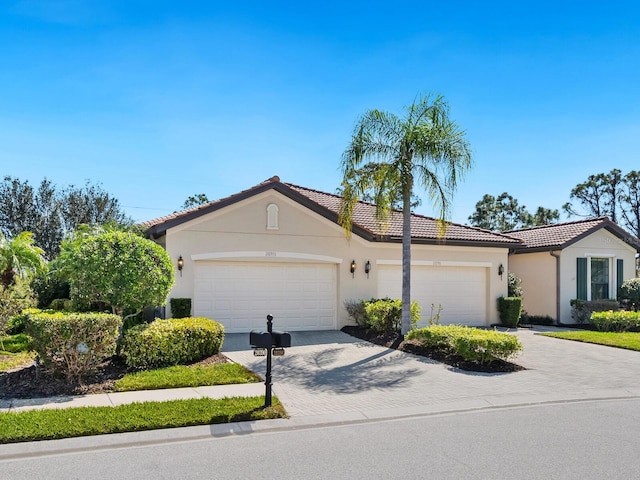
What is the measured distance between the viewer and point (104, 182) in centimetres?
2939

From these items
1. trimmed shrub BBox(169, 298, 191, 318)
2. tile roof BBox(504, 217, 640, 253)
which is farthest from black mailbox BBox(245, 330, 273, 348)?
tile roof BBox(504, 217, 640, 253)

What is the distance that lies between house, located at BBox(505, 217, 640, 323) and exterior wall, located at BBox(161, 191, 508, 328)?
231 inches

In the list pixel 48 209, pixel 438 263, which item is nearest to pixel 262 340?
pixel 438 263

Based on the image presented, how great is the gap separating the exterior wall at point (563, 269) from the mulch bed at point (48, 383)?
1663 centimetres

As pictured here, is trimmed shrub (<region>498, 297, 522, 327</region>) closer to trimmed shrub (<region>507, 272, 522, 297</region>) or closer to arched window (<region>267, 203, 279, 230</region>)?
trimmed shrub (<region>507, 272, 522, 297</region>)

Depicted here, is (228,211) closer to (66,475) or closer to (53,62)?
(53,62)

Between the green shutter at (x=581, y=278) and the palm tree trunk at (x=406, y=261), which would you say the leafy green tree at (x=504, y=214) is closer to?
the green shutter at (x=581, y=278)

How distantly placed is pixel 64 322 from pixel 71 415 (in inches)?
82.5

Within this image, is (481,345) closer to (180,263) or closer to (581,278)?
(180,263)

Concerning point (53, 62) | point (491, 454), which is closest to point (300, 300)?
point (53, 62)

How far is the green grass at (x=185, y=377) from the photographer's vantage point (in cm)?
825

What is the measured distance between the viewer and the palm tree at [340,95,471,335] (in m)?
13.0

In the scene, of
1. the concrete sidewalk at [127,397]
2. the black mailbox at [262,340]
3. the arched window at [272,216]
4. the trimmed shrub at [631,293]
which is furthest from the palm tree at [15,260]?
the trimmed shrub at [631,293]

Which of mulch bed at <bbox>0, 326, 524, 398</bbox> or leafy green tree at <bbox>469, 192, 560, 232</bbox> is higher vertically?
leafy green tree at <bbox>469, 192, 560, 232</bbox>
